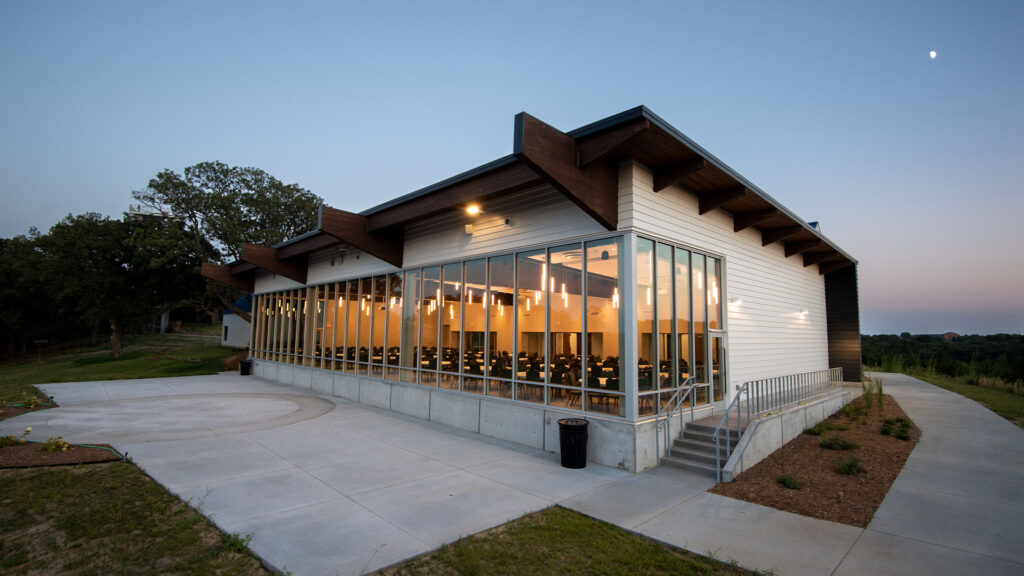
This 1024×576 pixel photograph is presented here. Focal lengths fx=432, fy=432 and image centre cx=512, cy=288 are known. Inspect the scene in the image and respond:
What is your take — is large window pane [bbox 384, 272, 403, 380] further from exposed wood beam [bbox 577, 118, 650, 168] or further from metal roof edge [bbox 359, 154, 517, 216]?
exposed wood beam [bbox 577, 118, 650, 168]

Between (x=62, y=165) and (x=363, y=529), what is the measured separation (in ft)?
504

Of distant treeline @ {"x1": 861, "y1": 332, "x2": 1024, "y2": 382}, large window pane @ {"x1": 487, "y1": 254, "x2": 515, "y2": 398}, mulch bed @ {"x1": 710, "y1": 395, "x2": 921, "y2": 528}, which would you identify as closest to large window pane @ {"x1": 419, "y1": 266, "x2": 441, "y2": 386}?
large window pane @ {"x1": 487, "y1": 254, "x2": 515, "y2": 398}

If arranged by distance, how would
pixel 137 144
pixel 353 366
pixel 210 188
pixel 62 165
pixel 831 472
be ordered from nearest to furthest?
pixel 831 472, pixel 353 366, pixel 210 188, pixel 62 165, pixel 137 144

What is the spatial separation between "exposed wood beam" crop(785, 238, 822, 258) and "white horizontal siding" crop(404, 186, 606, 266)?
321 inches

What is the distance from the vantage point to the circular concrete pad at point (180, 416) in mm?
8492

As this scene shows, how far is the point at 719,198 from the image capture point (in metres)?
8.53

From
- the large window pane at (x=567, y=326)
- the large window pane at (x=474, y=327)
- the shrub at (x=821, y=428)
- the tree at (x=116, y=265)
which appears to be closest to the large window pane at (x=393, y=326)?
the large window pane at (x=474, y=327)

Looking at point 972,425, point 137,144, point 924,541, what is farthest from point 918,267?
point 137,144

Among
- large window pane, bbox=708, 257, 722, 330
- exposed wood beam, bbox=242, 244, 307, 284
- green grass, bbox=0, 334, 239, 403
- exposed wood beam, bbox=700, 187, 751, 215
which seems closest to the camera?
exposed wood beam, bbox=700, 187, 751, 215

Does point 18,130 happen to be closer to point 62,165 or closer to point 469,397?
point 62,165

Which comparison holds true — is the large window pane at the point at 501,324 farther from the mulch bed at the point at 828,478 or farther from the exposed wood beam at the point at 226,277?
the exposed wood beam at the point at 226,277

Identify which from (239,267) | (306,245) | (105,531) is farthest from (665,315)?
(239,267)

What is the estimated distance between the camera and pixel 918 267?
32.7 m

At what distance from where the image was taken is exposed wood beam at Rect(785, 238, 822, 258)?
1221 cm
